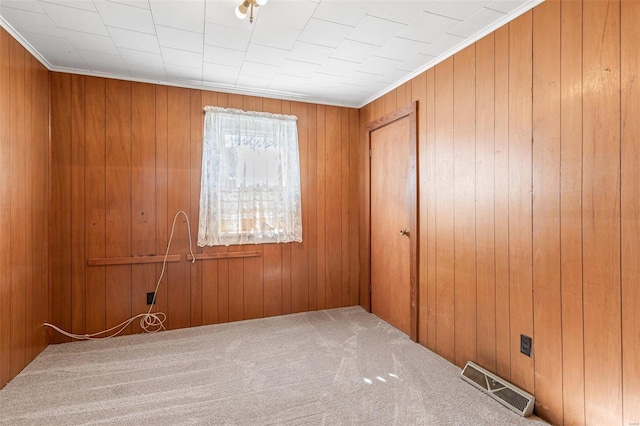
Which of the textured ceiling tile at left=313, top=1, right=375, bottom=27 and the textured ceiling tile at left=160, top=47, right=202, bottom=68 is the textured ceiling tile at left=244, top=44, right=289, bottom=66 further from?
the textured ceiling tile at left=313, top=1, right=375, bottom=27

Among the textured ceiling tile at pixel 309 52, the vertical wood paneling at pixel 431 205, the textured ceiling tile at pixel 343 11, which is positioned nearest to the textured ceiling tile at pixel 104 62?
the textured ceiling tile at pixel 309 52

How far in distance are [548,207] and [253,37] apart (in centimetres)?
223

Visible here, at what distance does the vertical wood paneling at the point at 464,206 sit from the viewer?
2355 mm

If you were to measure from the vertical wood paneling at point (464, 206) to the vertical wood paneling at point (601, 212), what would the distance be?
0.73m

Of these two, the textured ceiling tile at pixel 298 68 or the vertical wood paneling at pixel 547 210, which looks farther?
the textured ceiling tile at pixel 298 68

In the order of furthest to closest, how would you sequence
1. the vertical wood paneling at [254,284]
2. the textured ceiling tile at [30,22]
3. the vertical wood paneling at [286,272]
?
the vertical wood paneling at [286,272], the vertical wood paneling at [254,284], the textured ceiling tile at [30,22]

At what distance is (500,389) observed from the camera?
6.67ft

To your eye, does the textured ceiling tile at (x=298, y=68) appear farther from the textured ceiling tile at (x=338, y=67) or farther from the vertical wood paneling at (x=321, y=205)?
the vertical wood paneling at (x=321, y=205)

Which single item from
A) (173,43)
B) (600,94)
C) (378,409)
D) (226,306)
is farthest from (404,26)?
(226,306)

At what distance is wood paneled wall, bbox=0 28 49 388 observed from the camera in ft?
7.07

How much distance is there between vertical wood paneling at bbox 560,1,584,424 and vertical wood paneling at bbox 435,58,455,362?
32.2 inches

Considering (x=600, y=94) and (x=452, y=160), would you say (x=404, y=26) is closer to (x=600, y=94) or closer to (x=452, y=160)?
(x=452, y=160)

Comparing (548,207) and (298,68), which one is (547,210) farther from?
(298,68)

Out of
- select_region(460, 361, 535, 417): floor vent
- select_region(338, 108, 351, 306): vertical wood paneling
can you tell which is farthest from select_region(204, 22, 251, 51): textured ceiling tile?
select_region(460, 361, 535, 417): floor vent
